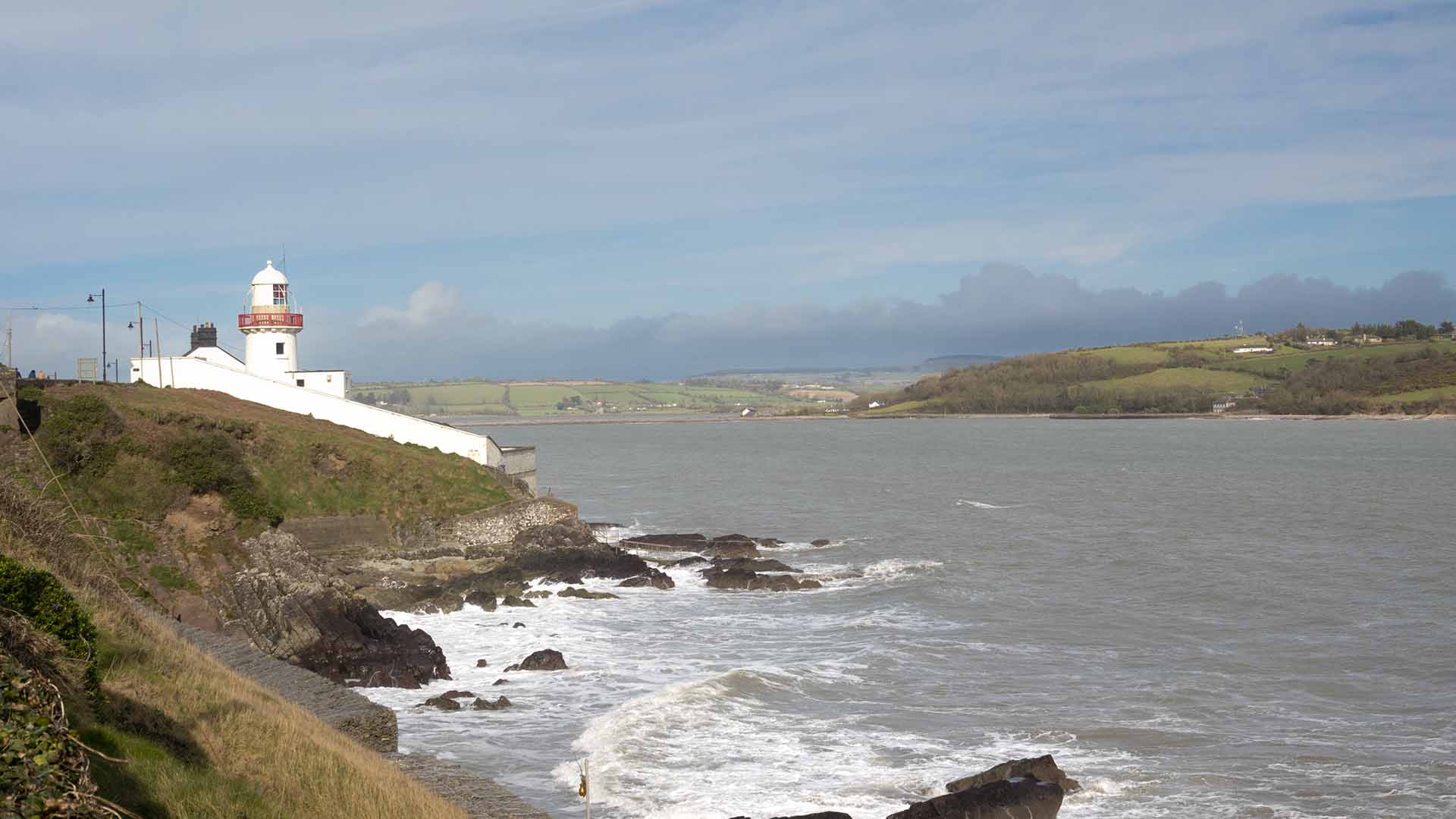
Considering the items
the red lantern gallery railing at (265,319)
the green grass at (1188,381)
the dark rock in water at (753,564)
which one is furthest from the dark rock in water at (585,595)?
the green grass at (1188,381)

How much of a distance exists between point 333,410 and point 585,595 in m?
17.7

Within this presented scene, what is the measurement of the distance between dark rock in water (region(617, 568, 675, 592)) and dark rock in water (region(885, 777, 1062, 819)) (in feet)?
55.1

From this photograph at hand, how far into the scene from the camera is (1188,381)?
159 m

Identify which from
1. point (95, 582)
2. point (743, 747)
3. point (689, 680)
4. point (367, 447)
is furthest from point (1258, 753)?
point (367, 447)

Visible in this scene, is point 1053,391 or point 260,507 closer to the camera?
point 260,507

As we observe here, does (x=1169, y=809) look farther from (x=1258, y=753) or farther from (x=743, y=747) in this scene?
(x=743, y=747)

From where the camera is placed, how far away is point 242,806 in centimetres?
828

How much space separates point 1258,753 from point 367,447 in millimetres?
26961

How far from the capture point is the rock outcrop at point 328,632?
18938mm

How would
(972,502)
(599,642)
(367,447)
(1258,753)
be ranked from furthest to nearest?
(972,502)
(367,447)
(599,642)
(1258,753)

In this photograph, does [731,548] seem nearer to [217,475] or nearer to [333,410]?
[217,475]

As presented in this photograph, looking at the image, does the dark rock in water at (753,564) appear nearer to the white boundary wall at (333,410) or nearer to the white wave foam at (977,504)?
the white boundary wall at (333,410)

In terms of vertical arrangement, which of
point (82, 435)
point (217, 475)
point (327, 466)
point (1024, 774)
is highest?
point (82, 435)

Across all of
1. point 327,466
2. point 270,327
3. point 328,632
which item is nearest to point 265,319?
point 270,327
